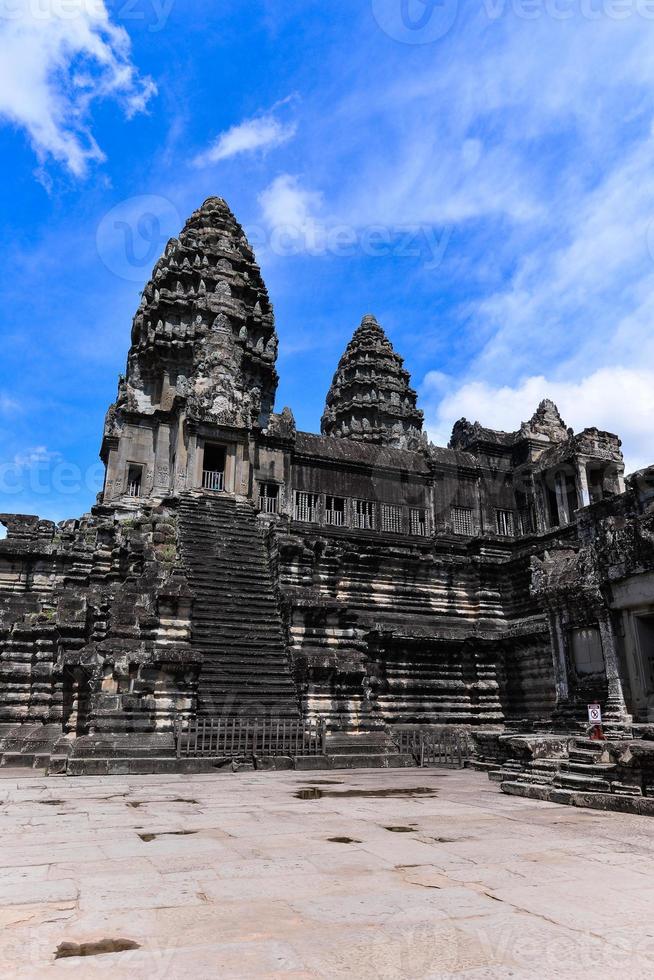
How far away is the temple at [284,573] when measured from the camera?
16.4m

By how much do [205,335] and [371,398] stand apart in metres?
25.0

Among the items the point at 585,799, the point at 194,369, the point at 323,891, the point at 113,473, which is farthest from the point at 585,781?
the point at 194,369

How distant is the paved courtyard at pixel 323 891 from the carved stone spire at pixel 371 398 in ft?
144

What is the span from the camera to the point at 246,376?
33281 millimetres

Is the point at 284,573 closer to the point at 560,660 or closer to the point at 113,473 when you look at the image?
the point at 560,660

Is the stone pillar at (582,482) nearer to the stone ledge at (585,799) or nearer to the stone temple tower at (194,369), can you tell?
the stone temple tower at (194,369)

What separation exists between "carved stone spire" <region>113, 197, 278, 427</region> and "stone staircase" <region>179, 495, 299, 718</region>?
225 inches

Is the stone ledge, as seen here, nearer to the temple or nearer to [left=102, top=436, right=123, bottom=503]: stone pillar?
the temple

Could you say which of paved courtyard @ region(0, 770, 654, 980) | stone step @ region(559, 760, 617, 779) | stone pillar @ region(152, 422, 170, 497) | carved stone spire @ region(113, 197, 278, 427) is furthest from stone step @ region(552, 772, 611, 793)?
stone pillar @ region(152, 422, 170, 497)

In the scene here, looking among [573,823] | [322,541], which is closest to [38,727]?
[322,541]

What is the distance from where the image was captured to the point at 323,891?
5.18m

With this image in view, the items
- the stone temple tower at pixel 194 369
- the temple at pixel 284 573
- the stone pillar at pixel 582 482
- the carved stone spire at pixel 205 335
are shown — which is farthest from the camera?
the stone pillar at pixel 582 482

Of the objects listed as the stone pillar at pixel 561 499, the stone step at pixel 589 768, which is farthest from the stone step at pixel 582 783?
the stone pillar at pixel 561 499

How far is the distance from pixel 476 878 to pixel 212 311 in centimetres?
3035
